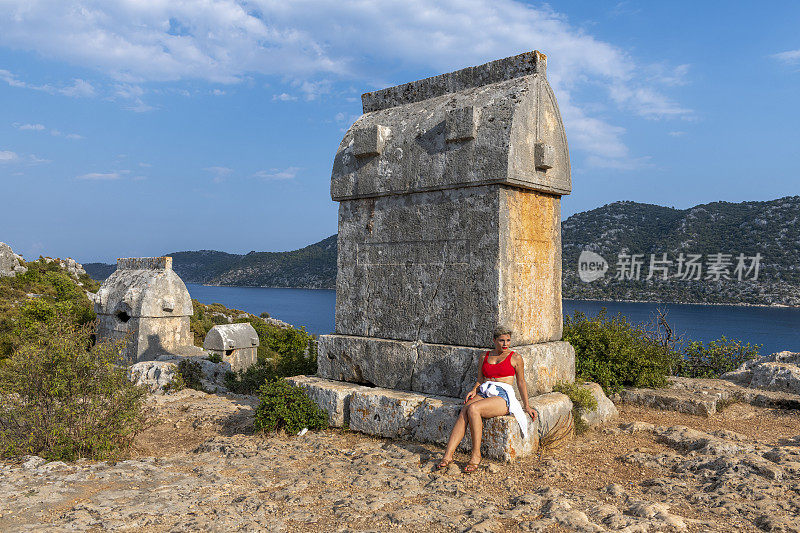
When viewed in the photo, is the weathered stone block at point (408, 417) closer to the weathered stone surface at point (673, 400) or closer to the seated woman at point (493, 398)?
the seated woman at point (493, 398)

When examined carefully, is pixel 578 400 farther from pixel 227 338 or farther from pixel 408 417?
pixel 227 338

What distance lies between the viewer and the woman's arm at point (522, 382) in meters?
4.89

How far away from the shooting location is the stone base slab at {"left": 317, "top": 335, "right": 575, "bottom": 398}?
17.8 feet

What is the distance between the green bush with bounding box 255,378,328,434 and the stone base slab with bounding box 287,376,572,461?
11 cm

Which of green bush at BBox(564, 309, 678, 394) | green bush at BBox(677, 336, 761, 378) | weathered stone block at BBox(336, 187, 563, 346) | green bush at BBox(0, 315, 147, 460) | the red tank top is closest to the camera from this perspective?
the red tank top

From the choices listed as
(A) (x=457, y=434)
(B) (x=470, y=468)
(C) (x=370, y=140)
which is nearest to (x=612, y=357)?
(A) (x=457, y=434)

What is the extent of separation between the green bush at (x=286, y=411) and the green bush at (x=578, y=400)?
2565 millimetres

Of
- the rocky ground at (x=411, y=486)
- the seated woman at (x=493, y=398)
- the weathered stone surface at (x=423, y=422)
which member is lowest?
the rocky ground at (x=411, y=486)

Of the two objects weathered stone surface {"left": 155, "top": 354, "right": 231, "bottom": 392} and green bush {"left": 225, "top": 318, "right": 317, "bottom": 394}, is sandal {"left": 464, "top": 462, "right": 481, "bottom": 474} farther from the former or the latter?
weathered stone surface {"left": 155, "top": 354, "right": 231, "bottom": 392}

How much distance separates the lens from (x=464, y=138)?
548 centimetres

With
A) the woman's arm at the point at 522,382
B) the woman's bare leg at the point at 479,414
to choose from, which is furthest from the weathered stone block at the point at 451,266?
the woman's bare leg at the point at 479,414

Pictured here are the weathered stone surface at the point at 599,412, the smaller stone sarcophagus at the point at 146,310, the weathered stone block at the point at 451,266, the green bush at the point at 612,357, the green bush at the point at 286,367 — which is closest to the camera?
the weathered stone block at the point at 451,266

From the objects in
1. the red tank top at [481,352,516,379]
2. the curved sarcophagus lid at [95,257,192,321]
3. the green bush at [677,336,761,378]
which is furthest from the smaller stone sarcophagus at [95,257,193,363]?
the green bush at [677,336,761,378]

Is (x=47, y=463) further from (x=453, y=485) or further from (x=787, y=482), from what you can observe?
(x=787, y=482)
